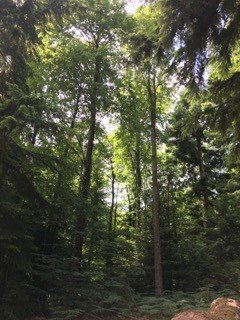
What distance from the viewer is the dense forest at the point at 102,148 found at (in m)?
7.79

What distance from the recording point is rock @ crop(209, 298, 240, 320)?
20.0ft

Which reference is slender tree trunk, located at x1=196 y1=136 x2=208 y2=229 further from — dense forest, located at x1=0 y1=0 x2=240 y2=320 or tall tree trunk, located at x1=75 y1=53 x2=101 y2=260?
tall tree trunk, located at x1=75 y1=53 x2=101 y2=260

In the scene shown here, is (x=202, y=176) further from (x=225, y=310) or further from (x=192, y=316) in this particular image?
(x=192, y=316)

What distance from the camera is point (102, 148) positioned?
768 inches

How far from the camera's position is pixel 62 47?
1625 cm

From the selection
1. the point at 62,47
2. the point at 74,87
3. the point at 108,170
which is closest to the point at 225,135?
the point at 74,87

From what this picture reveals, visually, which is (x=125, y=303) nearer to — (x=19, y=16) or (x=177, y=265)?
(x=177, y=265)

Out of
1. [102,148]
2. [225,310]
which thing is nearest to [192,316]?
[225,310]

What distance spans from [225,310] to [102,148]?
45.7ft

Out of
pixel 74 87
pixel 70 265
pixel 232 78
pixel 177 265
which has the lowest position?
pixel 70 265

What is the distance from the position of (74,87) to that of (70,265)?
8.48 metres

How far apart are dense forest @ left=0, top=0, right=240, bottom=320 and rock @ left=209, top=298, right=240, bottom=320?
3.02 metres

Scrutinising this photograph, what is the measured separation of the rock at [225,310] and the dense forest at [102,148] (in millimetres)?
3024

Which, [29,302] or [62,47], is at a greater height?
[62,47]
